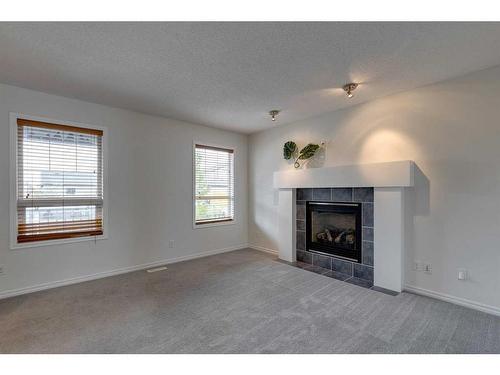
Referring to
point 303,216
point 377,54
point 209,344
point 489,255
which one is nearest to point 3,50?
point 209,344

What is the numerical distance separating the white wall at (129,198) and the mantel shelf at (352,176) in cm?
167

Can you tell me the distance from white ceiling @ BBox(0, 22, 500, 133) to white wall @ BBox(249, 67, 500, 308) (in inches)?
8.8

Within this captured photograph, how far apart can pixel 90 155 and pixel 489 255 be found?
508 centimetres

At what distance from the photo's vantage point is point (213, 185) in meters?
5.01

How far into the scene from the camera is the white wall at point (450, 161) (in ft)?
8.41

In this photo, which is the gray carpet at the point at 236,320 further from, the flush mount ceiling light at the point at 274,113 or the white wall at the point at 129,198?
the flush mount ceiling light at the point at 274,113

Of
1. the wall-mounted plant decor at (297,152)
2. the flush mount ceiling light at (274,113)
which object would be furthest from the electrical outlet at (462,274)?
the flush mount ceiling light at (274,113)

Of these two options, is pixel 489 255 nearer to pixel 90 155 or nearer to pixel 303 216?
pixel 303 216

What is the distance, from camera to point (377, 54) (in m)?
2.29

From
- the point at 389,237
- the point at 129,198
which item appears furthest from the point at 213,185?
the point at 389,237

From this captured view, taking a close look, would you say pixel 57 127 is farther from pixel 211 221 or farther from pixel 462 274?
pixel 462 274

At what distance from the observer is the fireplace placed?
367 centimetres

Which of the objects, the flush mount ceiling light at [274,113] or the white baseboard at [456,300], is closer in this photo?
the white baseboard at [456,300]

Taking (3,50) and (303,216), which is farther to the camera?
(303,216)
